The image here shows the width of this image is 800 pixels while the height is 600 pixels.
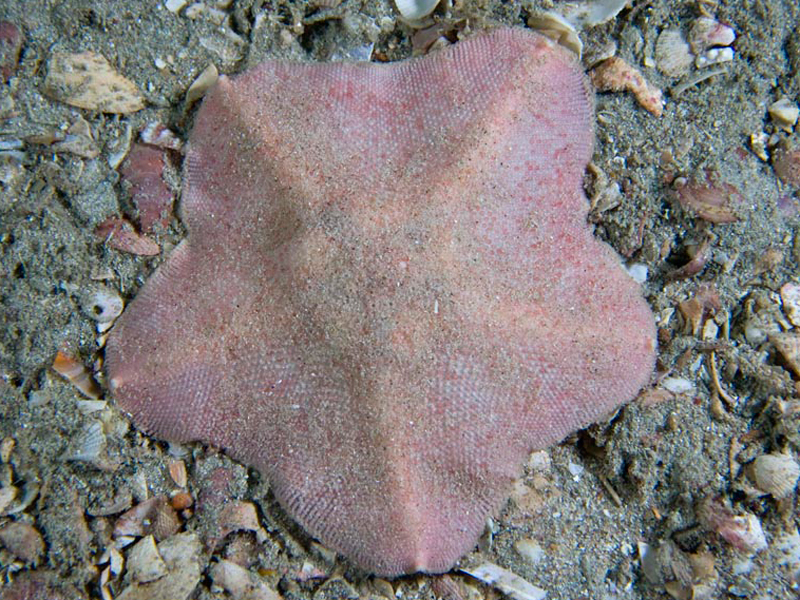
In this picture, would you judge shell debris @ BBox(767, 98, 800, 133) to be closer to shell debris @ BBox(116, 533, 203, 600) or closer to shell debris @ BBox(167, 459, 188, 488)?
shell debris @ BBox(167, 459, 188, 488)

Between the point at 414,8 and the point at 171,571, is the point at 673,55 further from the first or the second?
the point at 171,571

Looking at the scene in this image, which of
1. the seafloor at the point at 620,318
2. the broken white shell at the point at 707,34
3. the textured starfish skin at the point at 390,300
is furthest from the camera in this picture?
the broken white shell at the point at 707,34

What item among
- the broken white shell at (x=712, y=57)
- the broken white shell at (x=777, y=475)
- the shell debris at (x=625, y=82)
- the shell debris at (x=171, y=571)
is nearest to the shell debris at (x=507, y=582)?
the broken white shell at (x=777, y=475)

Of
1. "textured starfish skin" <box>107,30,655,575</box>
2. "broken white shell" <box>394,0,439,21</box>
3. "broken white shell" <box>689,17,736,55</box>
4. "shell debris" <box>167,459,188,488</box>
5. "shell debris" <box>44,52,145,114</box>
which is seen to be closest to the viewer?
"textured starfish skin" <box>107,30,655,575</box>

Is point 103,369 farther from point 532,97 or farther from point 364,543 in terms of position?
point 532,97

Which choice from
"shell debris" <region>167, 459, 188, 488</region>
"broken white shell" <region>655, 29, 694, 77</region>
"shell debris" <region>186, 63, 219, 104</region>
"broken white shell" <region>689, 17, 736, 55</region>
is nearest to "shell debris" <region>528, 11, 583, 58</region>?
"broken white shell" <region>655, 29, 694, 77</region>

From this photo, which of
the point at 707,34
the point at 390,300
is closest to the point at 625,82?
the point at 707,34

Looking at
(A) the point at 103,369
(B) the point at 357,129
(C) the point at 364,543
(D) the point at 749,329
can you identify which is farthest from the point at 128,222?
(D) the point at 749,329

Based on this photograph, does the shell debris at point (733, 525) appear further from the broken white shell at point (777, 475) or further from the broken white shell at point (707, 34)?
the broken white shell at point (707, 34)
